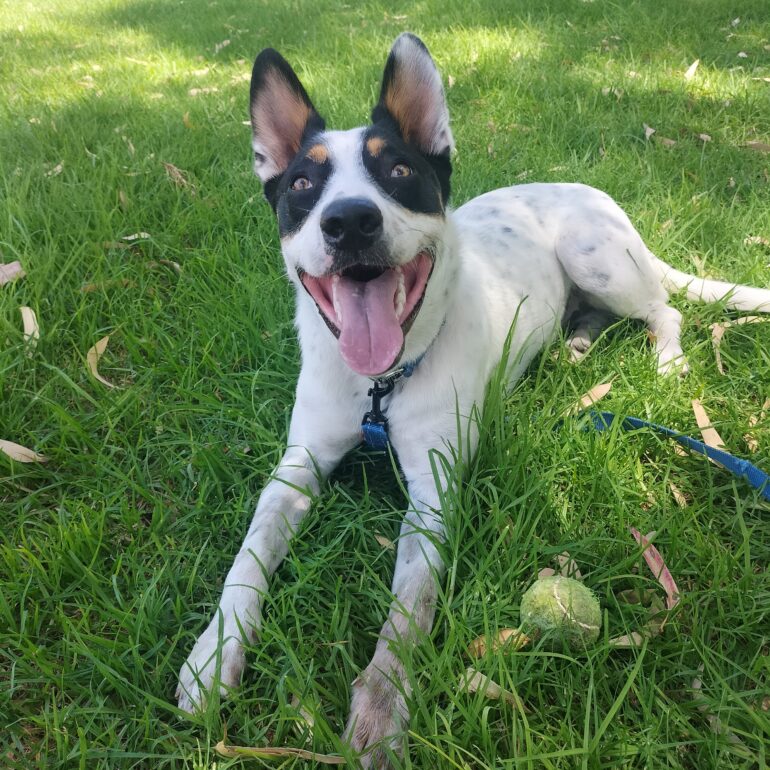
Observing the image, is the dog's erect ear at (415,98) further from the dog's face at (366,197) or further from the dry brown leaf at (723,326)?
the dry brown leaf at (723,326)

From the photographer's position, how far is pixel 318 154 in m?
2.24

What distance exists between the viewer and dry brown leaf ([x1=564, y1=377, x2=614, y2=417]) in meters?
2.46

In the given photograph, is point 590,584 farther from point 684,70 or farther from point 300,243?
point 684,70

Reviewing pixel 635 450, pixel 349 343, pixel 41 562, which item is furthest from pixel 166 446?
pixel 635 450

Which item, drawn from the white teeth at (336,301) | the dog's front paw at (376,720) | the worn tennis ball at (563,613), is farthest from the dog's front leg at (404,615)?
the white teeth at (336,301)

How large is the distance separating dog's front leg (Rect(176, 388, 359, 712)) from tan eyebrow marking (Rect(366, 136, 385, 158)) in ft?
2.95

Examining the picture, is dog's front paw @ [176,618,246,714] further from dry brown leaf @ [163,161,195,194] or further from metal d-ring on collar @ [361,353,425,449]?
dry brown leaf @ [163,161,195,194]

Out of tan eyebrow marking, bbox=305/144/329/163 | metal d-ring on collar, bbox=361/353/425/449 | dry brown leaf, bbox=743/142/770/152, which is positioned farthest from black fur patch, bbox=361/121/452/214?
dry brown leaf, bbox=743/142/770/152

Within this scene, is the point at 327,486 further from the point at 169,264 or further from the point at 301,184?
the point at 169,264

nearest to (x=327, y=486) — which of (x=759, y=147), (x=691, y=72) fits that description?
(x=759, y=147)

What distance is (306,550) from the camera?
210 centimetres

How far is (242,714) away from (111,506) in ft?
3.16

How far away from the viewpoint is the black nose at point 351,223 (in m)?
1.87

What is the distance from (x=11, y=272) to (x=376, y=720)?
2.91 m
